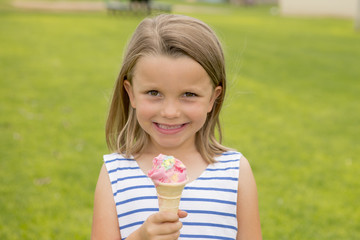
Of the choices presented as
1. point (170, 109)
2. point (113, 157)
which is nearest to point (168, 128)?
point (170, 109)

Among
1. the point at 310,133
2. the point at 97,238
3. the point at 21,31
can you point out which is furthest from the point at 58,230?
the point at 21,31

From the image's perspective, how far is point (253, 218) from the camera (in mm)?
2105

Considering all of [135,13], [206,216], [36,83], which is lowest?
[206,216]

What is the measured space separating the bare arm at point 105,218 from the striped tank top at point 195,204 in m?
0.02

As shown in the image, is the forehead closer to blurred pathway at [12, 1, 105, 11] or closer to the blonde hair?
the blonde hair

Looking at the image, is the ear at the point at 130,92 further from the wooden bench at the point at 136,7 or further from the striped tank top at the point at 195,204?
the wooden bench at the point at 136,7

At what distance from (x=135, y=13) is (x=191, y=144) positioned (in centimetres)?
2479

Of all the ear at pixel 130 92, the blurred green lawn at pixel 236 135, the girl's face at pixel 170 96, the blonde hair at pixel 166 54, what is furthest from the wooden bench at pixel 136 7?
the girl's face at pixel 170 96

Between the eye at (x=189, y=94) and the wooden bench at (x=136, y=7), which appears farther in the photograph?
the wooden bench at (x=136, y=7)

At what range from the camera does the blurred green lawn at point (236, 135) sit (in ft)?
14.6

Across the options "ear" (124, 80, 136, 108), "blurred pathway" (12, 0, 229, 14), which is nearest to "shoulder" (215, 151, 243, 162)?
"ear" (124, 80, 136, 108)

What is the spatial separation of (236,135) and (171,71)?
4.82m

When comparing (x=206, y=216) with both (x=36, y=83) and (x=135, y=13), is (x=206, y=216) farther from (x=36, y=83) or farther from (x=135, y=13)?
(x=135, y=13)

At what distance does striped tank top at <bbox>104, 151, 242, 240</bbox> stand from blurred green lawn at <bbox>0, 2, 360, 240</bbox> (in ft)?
2.03
